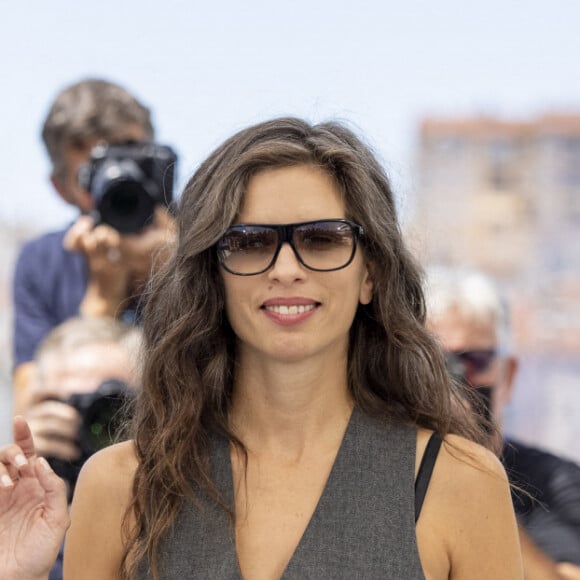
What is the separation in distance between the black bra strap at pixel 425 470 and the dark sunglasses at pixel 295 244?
0.89 ft

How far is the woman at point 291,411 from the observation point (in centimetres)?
129

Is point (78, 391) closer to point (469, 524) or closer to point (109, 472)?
point (109, 472)

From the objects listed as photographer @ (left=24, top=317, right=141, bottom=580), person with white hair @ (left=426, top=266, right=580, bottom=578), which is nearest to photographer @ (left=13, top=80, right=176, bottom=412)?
photographer @ (left=24, top=317, right=141, bottom=580)

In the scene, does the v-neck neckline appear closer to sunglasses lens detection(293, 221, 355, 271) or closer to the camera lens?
sunglasses lens detection(293, 221, 355, 271)

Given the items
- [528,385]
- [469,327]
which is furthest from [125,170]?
[528,385]

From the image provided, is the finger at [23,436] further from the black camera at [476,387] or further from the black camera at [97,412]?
the black camera at [476,387]

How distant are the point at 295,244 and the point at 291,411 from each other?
252mm

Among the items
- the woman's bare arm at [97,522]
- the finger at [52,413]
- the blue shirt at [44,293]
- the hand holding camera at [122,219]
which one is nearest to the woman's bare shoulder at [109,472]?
the woman's bare arm at [97,522]

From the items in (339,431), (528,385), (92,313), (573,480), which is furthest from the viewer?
(528,385)

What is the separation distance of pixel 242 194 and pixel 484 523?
1.74 ft

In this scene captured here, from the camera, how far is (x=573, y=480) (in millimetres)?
1719

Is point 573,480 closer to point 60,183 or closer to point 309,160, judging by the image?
point 309,160

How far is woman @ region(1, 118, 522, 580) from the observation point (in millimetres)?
1293

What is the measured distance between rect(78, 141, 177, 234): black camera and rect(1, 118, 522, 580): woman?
2.42 ft
